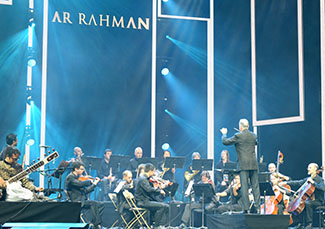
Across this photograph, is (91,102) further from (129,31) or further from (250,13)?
(250,13)

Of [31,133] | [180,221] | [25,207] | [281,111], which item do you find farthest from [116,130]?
[25,207]

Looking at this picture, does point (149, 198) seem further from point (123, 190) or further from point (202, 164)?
point (202, 164)

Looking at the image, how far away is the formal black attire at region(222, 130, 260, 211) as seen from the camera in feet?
32.4

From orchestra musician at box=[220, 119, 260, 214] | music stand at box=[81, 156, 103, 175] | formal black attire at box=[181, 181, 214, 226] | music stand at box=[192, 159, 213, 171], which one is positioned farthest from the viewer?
music stand at box=[192, 159, 213, 171]

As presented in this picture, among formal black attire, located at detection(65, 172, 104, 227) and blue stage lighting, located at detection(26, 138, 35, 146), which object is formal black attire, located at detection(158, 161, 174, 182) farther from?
blue stage lighting, located at detection(26, 138, 35, 146)

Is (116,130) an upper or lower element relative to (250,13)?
lower

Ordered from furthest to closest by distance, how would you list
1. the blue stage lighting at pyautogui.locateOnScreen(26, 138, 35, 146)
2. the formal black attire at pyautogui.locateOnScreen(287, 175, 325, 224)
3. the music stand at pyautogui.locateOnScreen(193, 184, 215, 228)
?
the blue stage lighting at pyautogui.locateOnScreen(26, 138, 35, 146), the formal black attire at pyautogui.locateOnScreen(287, 175, 325, 224), the music stand at pyautogui.locateOnScreen(193, 184, 215, 228)

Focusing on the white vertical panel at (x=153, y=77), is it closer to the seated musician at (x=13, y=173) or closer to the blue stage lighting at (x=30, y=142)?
the blue stage lighting at (x=30, y=142)

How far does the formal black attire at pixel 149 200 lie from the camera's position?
10781 millimetres

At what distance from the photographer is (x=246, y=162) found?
9906mm

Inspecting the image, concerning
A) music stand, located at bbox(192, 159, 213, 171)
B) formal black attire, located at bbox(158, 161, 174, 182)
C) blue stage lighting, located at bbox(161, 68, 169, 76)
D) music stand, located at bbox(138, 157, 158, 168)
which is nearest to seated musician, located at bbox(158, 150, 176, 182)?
formal black attire, located at bbox(158, 161, 174, 182)

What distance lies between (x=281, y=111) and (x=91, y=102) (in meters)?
4.81

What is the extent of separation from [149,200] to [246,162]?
2.21 metres

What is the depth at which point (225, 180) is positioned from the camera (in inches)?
497
